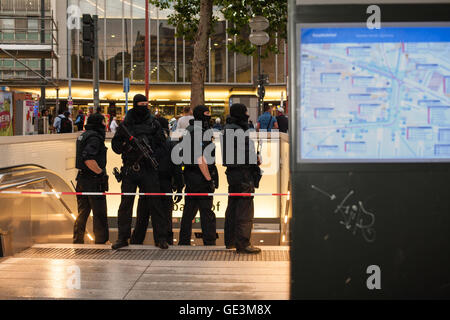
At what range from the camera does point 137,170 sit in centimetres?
759

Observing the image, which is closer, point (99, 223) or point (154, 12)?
point (99, 223)

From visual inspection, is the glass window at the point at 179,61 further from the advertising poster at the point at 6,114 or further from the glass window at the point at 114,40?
the advertising poster at the point at 6,114

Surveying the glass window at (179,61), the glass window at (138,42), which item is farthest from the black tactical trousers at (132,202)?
the glass window at (179,61)

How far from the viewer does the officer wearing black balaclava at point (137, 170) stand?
7.54 metres

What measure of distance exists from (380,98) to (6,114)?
31.6ft

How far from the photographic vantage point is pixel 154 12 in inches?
1793

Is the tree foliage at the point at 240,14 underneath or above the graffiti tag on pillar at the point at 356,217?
above

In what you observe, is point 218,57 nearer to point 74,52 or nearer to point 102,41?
point 102,41

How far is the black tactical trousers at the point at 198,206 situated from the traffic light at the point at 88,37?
6.30 meters

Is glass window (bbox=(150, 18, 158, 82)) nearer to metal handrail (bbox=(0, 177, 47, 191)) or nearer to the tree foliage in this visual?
the tree foliage

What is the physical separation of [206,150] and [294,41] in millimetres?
4395

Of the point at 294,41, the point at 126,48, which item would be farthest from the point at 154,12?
the point at 294,41

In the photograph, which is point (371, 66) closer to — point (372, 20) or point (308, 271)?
point (372, 20)

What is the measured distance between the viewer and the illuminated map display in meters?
3.71
